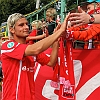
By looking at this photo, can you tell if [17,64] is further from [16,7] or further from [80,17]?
[16,7]

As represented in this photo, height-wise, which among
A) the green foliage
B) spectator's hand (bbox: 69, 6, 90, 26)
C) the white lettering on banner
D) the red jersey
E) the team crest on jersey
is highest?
the green foliage

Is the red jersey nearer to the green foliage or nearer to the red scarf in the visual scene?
the red scarf

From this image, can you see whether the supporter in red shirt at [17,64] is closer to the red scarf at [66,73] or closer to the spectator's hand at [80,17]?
the spectator's hand at [80,17]

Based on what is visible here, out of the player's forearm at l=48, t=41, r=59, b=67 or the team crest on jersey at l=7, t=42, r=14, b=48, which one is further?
the player's forearm at l=48, t=41, r=59, b=67

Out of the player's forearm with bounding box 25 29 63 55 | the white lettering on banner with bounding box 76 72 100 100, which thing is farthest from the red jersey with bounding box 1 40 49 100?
the white lettering on banner with bounding box 76 72 100 100

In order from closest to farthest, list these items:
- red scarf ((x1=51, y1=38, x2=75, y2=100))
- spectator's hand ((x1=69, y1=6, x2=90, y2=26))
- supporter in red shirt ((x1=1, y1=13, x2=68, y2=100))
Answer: spectator's hand ((x1=69, y1=6, x2=90, y2=26)), supporter in red shirt ((x1=1, y1=13, x2=68, y2=100)), red scarf ((x1=51, y1=38, x2=75, y2=100))

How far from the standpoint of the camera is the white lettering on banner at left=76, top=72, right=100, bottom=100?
3.09 metres

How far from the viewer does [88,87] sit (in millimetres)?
3148

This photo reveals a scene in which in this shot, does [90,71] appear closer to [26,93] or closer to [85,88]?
[85,88]

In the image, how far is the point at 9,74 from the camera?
2682 mm

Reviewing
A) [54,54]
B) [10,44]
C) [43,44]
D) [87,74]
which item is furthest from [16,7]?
[43,44]

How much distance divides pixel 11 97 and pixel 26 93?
0.15 metres

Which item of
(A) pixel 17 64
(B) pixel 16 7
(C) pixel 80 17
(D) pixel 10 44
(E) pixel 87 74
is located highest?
(B) pixel 16 7

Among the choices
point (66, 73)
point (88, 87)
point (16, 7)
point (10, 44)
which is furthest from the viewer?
point (16, 7)
